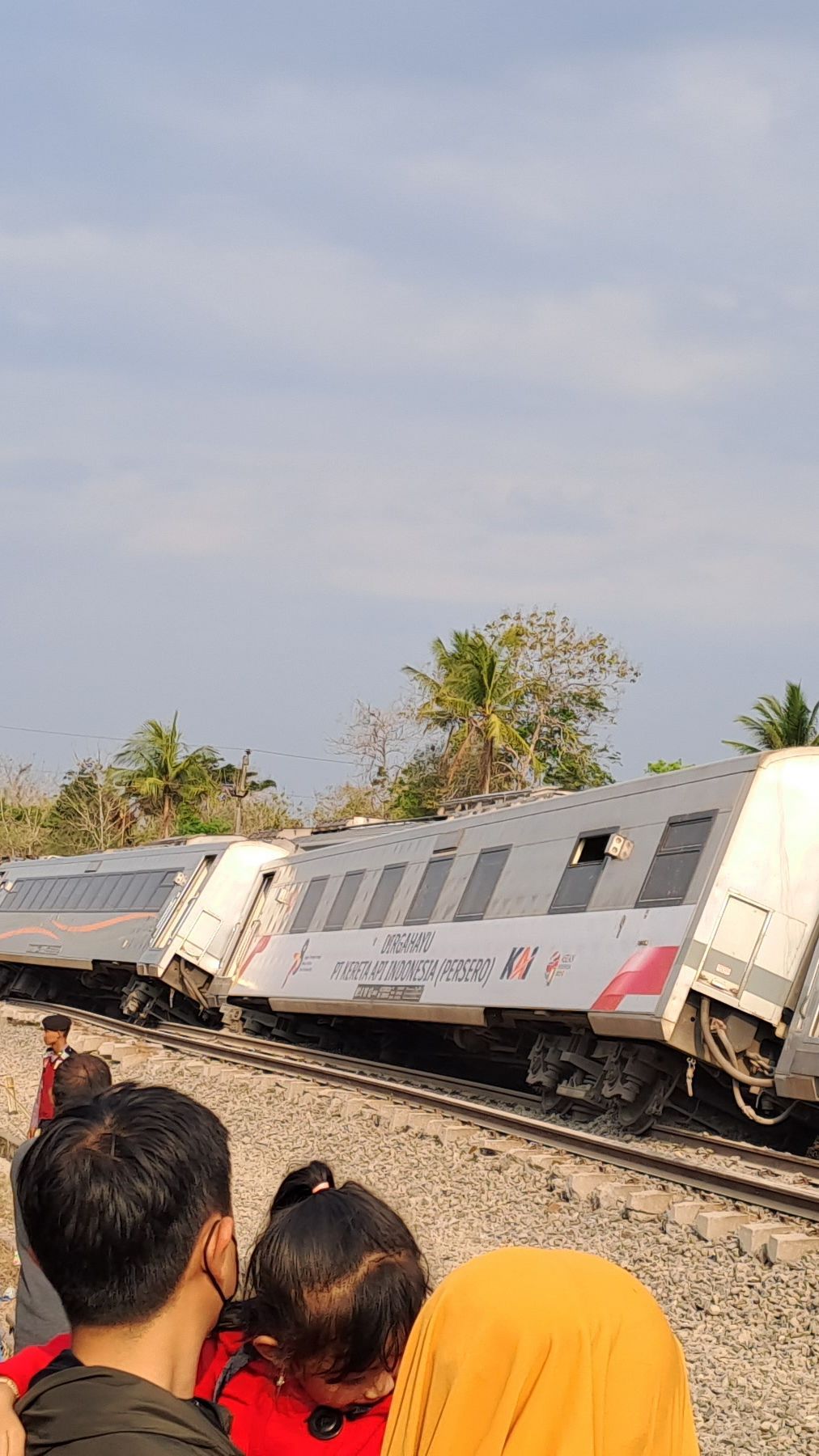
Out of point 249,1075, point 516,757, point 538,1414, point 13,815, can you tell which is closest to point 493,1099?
point 249,1075

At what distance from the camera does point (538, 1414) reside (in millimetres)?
1976

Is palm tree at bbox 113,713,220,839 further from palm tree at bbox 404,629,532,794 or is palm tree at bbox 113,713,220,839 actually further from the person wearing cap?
the person wearing cap

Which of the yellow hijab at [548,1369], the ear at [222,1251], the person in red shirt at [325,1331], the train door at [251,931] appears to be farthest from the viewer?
the train door at [251,931]

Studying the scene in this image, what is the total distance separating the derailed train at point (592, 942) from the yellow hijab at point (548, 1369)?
935 cm

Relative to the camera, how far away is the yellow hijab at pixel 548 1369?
198 cm

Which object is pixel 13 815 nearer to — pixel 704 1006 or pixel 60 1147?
pixel 704 1006

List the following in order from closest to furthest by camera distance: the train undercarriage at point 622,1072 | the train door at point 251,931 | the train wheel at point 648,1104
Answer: the train undercarriage at point 622,1072 → the train wheel at point 648,1104 → the train door at point 251,931

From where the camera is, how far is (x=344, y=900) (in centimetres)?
1972

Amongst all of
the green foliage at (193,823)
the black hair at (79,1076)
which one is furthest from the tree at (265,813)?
the black hair at (79,1076)

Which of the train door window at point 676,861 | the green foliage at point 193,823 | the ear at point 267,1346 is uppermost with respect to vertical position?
the green foliage at point 193,823

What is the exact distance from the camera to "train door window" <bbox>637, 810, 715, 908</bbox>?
12.4 meters

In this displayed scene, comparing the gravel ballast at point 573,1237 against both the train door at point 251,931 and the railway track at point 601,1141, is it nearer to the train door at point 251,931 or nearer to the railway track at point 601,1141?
the railway track at point 601,1141

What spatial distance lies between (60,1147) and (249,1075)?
49.7 feet

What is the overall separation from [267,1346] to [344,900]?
16.8 meters
